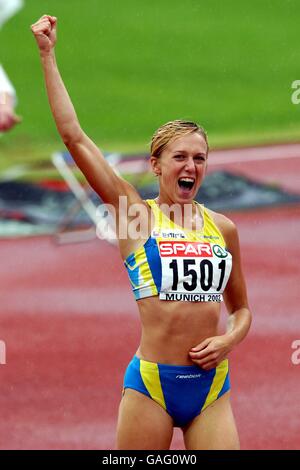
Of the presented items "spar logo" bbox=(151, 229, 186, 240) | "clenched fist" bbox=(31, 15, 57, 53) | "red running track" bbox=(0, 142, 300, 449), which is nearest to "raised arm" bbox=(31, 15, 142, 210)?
"clenched fist" bbox=(31, 15, 57, 53)

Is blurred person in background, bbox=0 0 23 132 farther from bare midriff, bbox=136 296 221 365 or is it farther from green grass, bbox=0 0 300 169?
bare midriff, bbox=136 296 221 365

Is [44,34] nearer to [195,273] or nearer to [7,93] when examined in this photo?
[195,273]

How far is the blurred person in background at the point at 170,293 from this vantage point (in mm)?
3148

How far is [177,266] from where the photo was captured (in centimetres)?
318

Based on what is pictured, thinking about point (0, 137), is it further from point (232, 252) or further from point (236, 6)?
point (232, 252)

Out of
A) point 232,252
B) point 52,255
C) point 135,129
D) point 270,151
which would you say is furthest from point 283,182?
point 232,252

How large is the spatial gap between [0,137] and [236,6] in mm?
1522

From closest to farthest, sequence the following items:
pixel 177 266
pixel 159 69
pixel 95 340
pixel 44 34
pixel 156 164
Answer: pixel 44 34
pixel 177 266
pixel 156 164
pixel 95 340
pixel 159 69

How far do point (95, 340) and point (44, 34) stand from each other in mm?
2498

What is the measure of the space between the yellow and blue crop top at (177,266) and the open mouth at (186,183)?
0.38 ft

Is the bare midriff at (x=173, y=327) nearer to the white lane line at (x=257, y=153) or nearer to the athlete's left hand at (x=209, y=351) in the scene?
the athlete's left hand at (x=209, y=351)

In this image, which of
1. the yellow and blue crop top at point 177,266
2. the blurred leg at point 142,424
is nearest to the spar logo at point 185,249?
the yellow and blue crop top at point 177,266

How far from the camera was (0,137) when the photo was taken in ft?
19.5

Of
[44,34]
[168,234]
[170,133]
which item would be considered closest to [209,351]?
[168,234]
